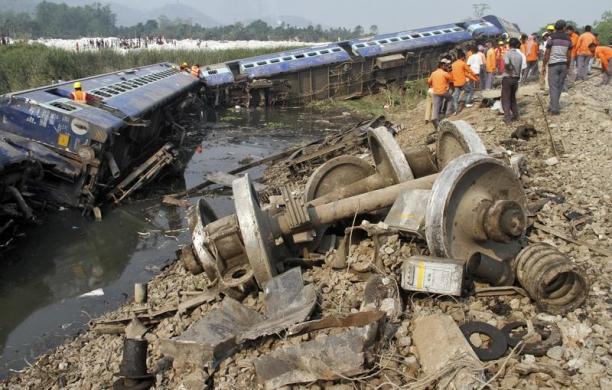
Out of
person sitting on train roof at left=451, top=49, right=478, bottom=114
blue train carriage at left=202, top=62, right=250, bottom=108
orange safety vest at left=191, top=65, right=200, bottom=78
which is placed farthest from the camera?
blue train carriage at left=202, top=62, right=250, bottom=108

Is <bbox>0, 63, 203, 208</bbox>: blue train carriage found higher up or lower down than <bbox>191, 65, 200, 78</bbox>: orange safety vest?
lower down

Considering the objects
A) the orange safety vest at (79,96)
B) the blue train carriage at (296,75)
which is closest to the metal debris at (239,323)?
the orange safety vest at (79,96)

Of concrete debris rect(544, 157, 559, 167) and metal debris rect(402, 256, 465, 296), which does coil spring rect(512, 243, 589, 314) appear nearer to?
metal debris rect(402, 256, 465, 296)

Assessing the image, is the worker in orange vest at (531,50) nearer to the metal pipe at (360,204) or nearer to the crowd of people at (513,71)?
the crowd of people at (513,71)

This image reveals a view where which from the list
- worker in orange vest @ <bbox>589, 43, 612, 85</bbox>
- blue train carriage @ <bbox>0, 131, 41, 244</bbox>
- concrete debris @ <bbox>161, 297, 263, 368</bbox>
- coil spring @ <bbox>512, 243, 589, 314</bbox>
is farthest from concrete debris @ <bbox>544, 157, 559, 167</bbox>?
blue train carriage @ <bbox>0, 131, 41, 244</bbox>

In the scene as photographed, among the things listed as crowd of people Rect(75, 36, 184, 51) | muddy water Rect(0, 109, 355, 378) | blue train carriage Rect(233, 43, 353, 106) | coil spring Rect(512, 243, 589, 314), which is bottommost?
muddy water Rect(0, 109, 355, 378)

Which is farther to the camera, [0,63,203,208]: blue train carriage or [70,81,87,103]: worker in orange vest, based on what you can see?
[70,81,87,103]: worker in orange vest

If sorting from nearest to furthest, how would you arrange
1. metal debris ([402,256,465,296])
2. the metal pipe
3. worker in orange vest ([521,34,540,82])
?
metal debris ([402,256,465,296])
the metal pipe
worker in orange vest ([521,34,540,82])

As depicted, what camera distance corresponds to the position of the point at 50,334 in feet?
21.7

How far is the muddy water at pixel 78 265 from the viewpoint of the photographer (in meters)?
6.79

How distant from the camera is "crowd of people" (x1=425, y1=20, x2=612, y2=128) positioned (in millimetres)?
8859

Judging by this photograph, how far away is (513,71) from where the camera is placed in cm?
883

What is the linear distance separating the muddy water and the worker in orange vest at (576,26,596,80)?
888cm

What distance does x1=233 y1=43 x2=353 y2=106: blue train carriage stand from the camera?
22234mm
